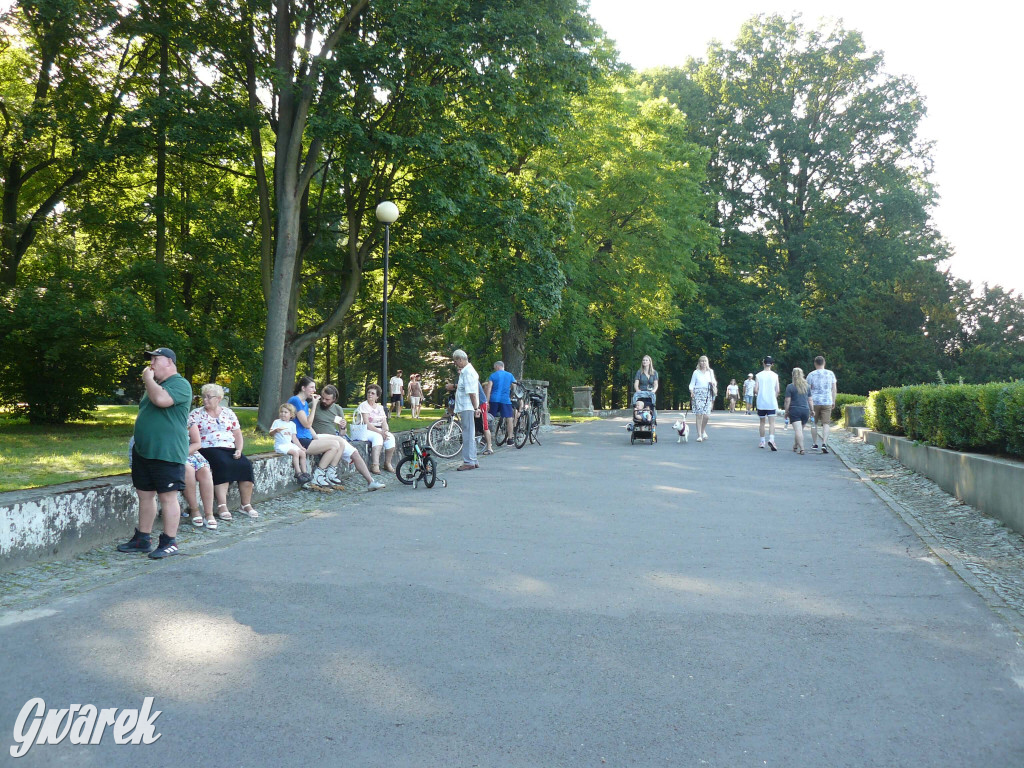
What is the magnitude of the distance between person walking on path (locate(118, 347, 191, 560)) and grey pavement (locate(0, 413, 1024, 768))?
17.3 inches

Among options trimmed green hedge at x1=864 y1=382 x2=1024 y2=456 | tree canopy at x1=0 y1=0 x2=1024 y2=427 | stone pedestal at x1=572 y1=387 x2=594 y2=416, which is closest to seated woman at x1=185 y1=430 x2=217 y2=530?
trimmed green hedge at x1=864 y1=382 x2=1024 y2=456

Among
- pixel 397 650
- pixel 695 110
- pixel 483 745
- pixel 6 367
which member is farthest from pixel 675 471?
pixel 695 110

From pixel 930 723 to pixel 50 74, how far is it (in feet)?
81.2

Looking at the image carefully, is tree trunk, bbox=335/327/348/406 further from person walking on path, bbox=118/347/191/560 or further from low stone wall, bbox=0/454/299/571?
person walking on path, bbox=118/347/191/560

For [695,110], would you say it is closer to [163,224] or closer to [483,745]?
[163,224]

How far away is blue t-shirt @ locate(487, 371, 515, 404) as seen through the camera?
18172 mm

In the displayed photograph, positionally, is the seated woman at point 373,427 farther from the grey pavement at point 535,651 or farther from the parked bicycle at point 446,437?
the grey pavement at point 535,651

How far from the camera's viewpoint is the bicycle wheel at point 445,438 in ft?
51.5

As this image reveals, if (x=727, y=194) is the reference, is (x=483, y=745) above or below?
below

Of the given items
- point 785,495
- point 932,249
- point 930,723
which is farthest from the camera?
point 932,249

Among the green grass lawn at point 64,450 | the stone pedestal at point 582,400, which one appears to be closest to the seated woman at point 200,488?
the green grass lawn at point 64,450

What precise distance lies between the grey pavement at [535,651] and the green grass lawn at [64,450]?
3.14m

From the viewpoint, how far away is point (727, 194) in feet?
162

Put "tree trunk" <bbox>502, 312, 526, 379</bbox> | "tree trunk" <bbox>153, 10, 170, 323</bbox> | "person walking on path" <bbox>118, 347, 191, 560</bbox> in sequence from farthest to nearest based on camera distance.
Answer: "tree trunk" <bbox>502, 312, 526, 379</bbox> → "tree trunk" <bbox>153, 10, 170, 323</bbox> → "person walking on path" <bbox>118, 347, 191, 560</bbox>
